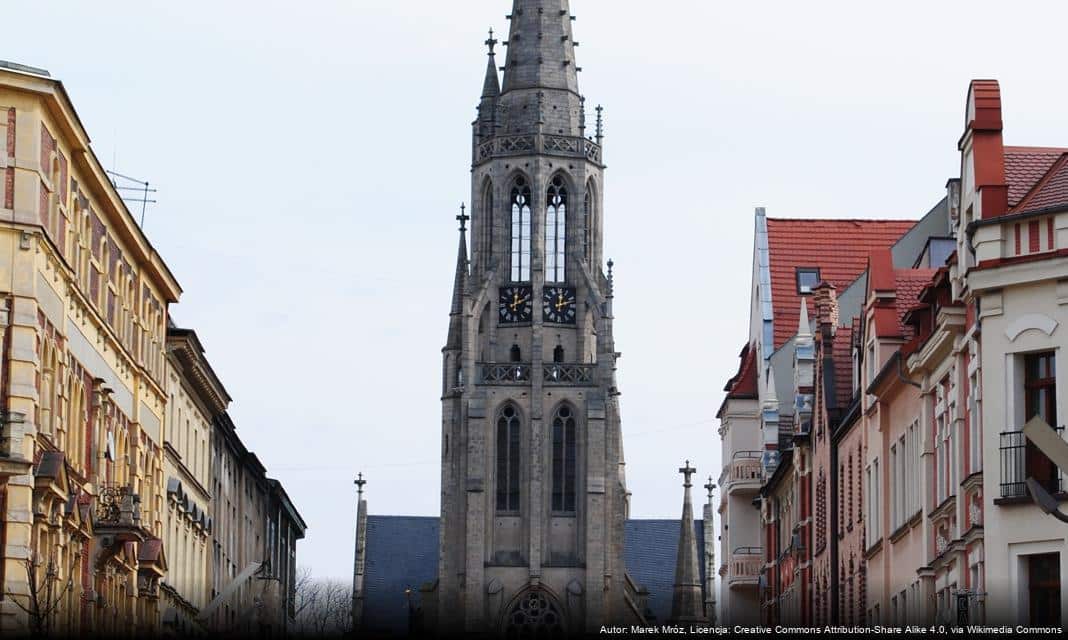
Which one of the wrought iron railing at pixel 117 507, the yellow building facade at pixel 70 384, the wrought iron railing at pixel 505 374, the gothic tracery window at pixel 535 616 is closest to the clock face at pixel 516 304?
the wrought iron railing at pixel 505 374

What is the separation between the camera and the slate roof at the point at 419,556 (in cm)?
17762

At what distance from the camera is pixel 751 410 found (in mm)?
87375

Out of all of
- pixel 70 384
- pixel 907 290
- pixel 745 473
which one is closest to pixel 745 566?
pixel 745 473

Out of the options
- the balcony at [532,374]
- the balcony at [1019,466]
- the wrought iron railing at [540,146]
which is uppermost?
the wrought iron railing at [540,146]

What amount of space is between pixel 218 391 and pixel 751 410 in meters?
21.2

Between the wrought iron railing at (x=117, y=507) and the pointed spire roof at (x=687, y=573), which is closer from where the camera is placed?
the wrought iron railing at (x=117, y=507)

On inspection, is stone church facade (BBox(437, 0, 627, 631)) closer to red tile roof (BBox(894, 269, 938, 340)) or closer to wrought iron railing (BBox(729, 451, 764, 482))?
wrought iron railing (BBox(729, 451, 764, 482))

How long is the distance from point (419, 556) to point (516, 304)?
134 feet

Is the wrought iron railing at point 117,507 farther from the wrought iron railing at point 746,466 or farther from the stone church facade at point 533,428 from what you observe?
the stone church facade at point 533,428

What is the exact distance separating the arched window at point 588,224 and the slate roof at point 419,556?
38.7 metres

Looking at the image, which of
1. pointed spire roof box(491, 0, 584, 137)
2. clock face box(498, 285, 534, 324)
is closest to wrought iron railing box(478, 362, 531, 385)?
clock face box(498, 285, 534, 324)

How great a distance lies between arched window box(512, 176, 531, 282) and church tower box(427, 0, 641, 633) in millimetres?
104

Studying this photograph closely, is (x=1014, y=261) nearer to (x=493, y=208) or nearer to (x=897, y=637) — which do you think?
(x=897, y=637)

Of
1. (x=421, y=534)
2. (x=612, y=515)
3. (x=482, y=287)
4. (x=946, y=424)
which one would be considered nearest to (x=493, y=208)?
(x=482, y=287)
